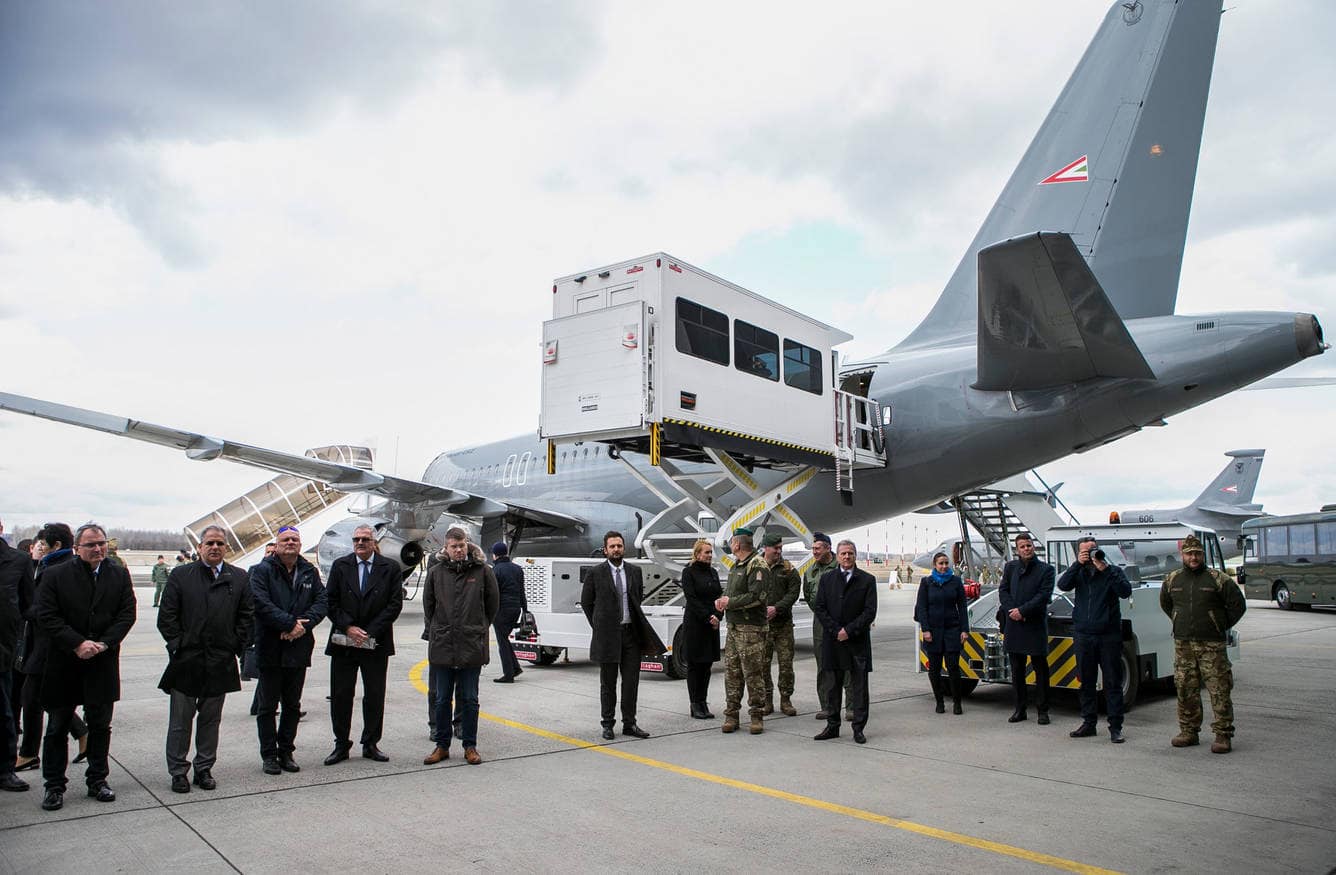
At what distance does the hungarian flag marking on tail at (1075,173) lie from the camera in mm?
13227

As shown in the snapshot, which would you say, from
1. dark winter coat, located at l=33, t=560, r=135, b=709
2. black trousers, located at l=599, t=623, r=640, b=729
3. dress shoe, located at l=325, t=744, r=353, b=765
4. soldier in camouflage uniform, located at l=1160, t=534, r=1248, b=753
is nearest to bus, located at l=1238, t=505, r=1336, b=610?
soldier in camouflage uniform, located at l=1160, t=534, r=1248, b=753

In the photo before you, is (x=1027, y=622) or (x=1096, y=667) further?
(x=1027, y=622)

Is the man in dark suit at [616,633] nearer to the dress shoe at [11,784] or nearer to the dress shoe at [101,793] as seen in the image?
the dress shoe at [101,793]

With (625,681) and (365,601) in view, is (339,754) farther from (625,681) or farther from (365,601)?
(625,681)

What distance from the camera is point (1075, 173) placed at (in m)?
13.4

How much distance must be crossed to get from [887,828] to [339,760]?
407cm

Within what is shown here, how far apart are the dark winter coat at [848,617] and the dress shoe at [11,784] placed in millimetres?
6116

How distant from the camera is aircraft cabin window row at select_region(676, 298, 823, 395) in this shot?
38.4 feet

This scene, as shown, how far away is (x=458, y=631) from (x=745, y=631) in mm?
2752

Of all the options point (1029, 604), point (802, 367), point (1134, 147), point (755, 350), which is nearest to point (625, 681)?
point (1029, 604)

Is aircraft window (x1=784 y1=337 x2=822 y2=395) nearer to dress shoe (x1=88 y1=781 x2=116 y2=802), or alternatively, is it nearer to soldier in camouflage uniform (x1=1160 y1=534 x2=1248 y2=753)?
soldier in camouflage uniform (x1=1160 y1=534 x2=1248 y2=753)

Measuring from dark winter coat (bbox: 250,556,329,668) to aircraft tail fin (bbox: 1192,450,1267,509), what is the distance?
46.3 meters

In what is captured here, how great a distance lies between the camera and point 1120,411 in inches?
480

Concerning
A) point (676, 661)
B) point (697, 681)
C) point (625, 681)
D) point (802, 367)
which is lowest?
point (676, 661)
